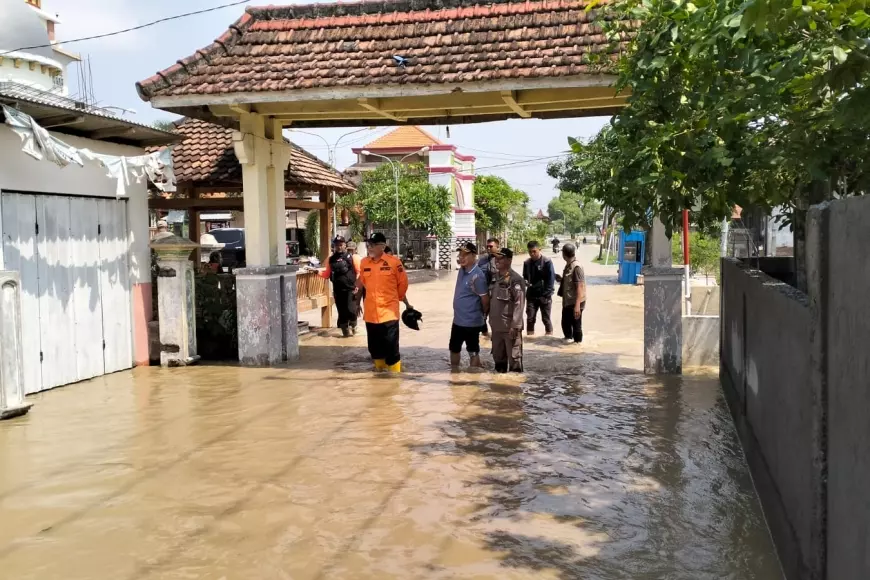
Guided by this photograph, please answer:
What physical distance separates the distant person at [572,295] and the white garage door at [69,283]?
6470 mm

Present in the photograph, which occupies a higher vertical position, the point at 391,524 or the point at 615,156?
the point at 615,156

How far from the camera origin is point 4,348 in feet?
25.6

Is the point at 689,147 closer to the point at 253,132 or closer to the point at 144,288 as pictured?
the point at 253,132

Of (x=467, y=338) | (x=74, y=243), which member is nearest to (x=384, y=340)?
(x=467, y=338)

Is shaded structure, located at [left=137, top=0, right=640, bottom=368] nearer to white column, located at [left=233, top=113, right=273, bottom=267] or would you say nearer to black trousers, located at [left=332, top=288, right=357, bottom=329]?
white column, located at [left=233, top=113, right=273, bottom=267]

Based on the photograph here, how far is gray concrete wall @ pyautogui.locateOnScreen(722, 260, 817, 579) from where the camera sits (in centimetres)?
384

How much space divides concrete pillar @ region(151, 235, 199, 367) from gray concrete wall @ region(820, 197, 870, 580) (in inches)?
358

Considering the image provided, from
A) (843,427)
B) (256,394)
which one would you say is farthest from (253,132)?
(843,427)

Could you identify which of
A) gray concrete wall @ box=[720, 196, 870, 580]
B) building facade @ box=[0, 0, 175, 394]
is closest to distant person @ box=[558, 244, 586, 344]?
building facade @ box=[0, 0, 175, 394]

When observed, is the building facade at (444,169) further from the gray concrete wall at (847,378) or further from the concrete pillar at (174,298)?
the gray concrete wall at (847,378)

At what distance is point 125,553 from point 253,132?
743cm

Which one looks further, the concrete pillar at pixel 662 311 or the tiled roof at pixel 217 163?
the tiled roof at pixel 217 163

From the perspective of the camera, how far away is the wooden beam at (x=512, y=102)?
996 cm

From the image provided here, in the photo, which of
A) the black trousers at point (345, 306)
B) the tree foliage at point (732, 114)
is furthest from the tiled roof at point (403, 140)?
the tree foliage at point (732, 114)
